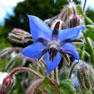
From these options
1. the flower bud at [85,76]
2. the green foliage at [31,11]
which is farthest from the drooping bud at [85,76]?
the green foliage at [31,11]

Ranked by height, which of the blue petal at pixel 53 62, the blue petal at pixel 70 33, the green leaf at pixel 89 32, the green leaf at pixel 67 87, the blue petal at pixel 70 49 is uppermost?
the blue petal at pixel 70 33

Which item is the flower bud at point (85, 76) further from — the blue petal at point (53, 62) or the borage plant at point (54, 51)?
the blue petal at point (53, 62)

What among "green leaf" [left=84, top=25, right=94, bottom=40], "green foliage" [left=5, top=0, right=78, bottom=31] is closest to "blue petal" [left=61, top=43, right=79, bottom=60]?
"green leaf" [left=84, top=25, right=94, bottom=40]

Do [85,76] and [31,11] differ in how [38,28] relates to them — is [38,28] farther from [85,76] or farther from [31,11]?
[31,11]

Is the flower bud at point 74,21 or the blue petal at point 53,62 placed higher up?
the flower bud at point 74,21

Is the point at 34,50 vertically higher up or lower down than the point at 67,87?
higher up

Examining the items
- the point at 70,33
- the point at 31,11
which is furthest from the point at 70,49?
the point at 31,11
